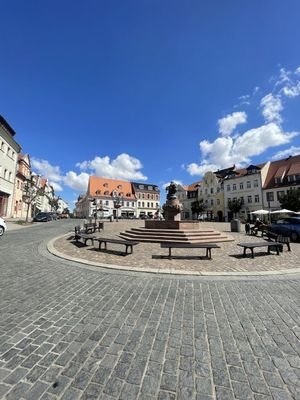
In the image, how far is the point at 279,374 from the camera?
2389 millimetres

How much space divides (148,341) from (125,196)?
71937 mm

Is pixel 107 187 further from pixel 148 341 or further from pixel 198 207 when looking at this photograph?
pixel 148 341

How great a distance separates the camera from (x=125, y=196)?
74312mm

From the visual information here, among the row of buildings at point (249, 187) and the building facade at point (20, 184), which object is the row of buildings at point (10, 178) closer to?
the building facade at point (20, 184)

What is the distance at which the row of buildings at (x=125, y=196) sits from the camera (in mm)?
70000

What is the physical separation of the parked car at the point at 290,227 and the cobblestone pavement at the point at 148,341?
37.3 feet

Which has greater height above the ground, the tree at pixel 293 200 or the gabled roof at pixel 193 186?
the gabled roof at pixel 193 186

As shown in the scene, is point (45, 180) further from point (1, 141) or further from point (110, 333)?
point (110, 333)

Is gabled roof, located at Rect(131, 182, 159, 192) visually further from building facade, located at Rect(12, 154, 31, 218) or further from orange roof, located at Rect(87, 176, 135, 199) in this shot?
building facade, located at Rect(12, 154, 31, 218)

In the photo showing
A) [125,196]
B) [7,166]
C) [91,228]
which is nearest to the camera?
[91,228]

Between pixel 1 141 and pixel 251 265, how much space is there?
3340 centimetres

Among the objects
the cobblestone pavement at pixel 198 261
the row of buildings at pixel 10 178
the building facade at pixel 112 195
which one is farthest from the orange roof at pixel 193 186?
the cobblestone pavement at pixel 198 261

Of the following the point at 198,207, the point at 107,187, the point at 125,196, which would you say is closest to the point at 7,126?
the point at 107,187

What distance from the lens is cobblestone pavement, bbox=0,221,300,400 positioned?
86.2 inches
